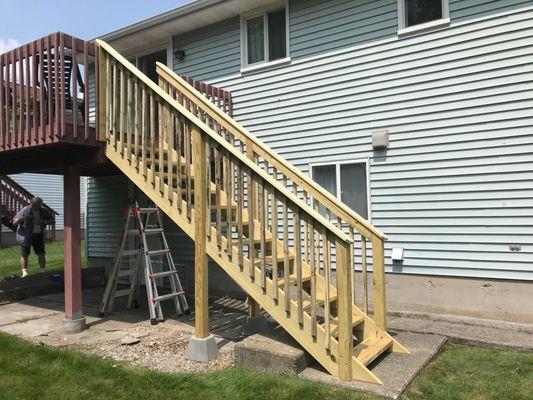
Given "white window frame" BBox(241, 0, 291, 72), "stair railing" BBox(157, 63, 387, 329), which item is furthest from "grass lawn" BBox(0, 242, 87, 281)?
"white window frame" BBox(241, 0, 291, 72)

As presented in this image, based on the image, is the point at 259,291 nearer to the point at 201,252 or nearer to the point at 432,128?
the point at 201,252

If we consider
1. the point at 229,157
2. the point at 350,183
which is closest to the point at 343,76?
the point at 350,183

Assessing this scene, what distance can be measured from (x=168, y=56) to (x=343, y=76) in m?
3.85

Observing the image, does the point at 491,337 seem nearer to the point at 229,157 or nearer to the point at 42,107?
the point at 229,157

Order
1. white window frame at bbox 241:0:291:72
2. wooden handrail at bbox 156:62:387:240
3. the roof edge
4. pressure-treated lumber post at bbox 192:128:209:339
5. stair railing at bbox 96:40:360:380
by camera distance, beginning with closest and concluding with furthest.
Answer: stair railing at bbox 96:40:360:380, pressure-treated lumber post at bbox 192:128:209:339, wooden handrail at bbox 156:62:387:240, white window frame at bbox 241:0:291:72, the roof edge

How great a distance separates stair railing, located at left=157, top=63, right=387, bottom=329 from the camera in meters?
4.65

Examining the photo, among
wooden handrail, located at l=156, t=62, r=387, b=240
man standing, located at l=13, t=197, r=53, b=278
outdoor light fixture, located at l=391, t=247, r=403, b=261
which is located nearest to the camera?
wooden handrail, located at l=156, t=62, r=387, b=240

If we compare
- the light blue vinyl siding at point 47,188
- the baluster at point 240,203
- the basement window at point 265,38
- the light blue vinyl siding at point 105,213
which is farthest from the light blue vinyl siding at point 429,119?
the light blue vinyl siding at point 47,188

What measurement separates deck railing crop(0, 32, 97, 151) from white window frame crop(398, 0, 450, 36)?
4.11 meters

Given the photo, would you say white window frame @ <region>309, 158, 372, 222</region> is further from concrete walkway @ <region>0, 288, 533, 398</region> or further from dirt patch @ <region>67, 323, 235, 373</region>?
dirt patch @ <region>67, 323, 235, 373</region>

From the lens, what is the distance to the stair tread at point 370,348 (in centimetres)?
398

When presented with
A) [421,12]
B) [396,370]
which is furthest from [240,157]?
[421,12]

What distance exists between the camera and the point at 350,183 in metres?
6.80

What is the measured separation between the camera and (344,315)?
12.4ft
